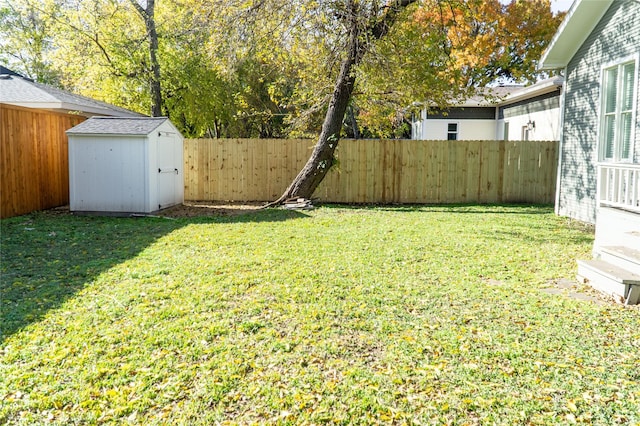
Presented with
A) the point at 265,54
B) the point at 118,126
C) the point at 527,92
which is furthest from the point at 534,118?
the point at 118,126

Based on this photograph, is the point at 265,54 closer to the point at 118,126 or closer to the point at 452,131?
the point at 118,126

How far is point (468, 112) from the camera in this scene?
1925 cm

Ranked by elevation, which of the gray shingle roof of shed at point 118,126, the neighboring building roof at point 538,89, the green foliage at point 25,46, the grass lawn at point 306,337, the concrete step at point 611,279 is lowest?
the grass lawn at point 306,337

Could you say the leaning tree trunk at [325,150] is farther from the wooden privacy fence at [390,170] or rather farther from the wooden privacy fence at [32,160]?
the wooden privacy fence at [32,160]

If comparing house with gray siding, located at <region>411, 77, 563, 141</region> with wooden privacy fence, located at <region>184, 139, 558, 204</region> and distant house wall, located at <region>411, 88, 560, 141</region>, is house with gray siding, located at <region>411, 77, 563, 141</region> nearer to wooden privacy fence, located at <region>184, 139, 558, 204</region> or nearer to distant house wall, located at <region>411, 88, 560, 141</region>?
distant house wall, located at <region>411, 88, 560, 141</region>

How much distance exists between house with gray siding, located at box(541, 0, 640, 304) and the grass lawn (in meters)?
0.83

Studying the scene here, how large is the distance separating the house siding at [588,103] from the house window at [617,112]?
0.17m

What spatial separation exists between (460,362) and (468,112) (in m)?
17.2

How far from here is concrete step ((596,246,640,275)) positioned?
4.96 metres

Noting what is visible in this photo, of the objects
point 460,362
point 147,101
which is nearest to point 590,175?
point 460,362

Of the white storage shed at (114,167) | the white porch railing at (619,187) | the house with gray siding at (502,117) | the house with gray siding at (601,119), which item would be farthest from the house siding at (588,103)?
the white storage shed at (114,167)

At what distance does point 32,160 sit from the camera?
1015 cm

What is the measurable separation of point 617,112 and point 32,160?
10660 mm

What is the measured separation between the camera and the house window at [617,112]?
26.6 feet
